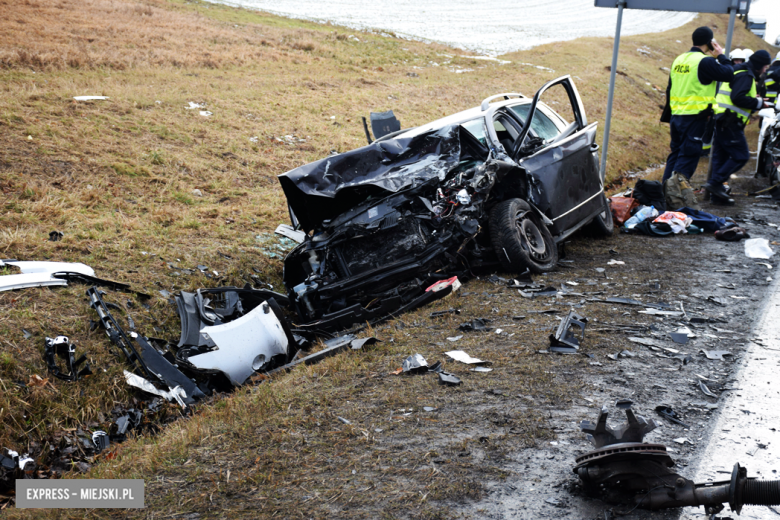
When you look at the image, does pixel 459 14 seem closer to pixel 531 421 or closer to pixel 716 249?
pixel 716 249

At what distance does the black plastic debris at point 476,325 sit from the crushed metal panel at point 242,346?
147 cm

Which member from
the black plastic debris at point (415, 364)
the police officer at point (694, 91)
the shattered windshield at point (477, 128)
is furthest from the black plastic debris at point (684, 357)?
the police officer at point (694, 91)

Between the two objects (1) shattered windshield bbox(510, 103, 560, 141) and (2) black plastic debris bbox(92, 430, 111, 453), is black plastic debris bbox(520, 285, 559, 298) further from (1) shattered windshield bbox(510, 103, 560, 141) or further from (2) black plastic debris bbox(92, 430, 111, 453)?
(2) black plastic debris bbox(92, 430, 111, 453)

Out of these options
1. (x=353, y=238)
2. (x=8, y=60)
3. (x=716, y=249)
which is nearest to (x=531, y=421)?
(x=353, y=238)

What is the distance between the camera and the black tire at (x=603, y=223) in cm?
719

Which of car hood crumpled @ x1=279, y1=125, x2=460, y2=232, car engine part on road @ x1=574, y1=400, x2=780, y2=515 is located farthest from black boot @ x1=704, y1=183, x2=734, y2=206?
car engine part on road @ x1=574, y1=400, x2=780, y2=515

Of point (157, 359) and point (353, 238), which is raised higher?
point (353, 238)

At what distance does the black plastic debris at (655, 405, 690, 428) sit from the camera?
10.4ft

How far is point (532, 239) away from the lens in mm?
5914

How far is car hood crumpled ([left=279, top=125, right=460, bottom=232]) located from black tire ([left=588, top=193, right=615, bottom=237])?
2.40 metres

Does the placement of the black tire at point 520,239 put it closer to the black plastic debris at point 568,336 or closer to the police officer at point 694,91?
the black plastic debris at point 568,336

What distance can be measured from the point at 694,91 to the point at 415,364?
6.40 m

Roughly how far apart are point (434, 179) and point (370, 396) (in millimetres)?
2452

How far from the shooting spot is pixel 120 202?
6938mm
